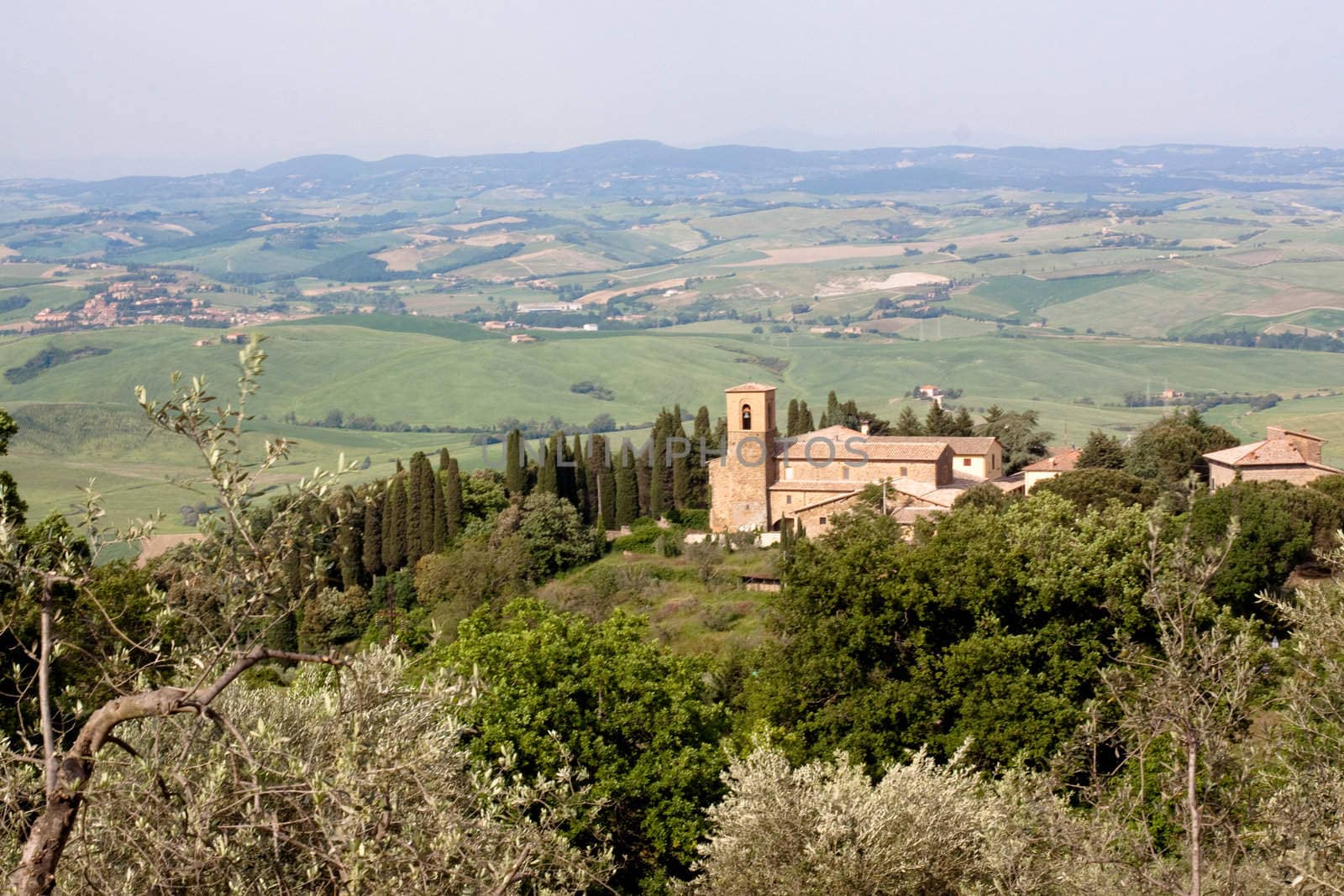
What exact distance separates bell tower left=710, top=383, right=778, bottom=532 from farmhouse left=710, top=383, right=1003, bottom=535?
0.03 meters

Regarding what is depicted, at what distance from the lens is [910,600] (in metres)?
21.3

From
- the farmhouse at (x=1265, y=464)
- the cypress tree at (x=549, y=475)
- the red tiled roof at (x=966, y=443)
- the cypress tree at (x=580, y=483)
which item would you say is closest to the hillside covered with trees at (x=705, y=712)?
the farmhouse at (x=1265, y=464)

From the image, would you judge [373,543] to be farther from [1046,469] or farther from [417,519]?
[1046,469]

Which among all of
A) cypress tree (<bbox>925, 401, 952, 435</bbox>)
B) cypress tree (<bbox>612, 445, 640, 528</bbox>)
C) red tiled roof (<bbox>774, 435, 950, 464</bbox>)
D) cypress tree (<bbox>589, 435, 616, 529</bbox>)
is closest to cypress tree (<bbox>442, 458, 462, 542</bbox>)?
cypress tree (<bbox>589, 435, 616, 529</bbox>)

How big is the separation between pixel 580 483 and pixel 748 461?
7.73 metres

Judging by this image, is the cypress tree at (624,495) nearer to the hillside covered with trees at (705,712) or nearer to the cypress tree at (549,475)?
the cypress tree at (549,475)

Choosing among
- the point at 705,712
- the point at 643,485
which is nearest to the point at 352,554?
the point at 643,485

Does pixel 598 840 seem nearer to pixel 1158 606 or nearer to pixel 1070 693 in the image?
pixel 1070 693

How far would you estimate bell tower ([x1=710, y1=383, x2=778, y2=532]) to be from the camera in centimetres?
4722

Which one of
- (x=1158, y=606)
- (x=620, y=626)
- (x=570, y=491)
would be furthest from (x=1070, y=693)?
(x=570, y=491)

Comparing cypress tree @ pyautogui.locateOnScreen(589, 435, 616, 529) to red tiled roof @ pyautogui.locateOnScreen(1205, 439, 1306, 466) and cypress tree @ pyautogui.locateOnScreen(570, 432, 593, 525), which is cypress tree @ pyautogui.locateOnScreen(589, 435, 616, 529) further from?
red tiled roof @ pyautogui.locateOnScreen(1205, 439, 1306, 466)

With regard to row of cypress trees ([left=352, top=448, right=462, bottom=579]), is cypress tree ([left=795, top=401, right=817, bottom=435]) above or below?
above

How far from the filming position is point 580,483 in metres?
51.2

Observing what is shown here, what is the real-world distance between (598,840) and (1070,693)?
834 centimetres
